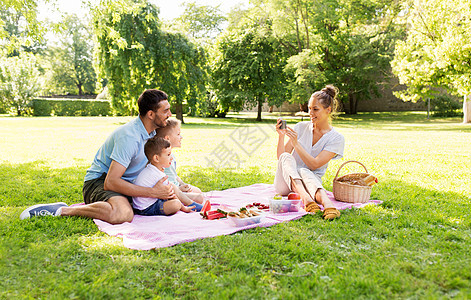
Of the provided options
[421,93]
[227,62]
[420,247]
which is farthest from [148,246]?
[227,62]

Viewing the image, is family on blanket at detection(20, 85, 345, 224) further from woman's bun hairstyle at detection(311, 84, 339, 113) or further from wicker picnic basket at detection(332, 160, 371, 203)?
wicker picnic basket at detection(332, 160, 371, 203)

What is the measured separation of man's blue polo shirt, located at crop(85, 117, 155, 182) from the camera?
3.50 meters

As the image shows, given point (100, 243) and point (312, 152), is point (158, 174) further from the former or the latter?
point (312, 152)

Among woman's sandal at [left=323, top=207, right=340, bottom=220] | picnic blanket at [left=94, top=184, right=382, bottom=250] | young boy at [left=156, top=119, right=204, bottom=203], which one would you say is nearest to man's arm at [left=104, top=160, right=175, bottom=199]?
picnic blanket at [left=94, top=184, right=382, bottom=250]

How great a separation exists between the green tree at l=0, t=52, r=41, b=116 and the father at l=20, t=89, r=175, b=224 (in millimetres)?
24946

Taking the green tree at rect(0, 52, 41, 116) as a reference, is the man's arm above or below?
below

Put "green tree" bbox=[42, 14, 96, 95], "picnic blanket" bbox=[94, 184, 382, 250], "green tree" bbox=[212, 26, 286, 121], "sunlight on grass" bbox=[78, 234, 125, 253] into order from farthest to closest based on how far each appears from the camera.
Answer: "green tree" bbox=[42, 14, 96, 95] → "green tree" bbox=[212, 26, 286, 121] → "picnic blanket" bbox=[94, 184, 382, 250] → "sunlight on grass" bbox=[78, 234, 125, 253]

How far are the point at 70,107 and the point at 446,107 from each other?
2805 cm

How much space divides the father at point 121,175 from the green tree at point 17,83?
24946 mm

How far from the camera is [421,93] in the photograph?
58.9ft

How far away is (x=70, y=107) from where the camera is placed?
2725cm

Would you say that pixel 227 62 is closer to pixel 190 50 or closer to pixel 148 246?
pixel 190 50

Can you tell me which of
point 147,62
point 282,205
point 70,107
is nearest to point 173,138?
point 282,205

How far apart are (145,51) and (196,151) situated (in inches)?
404
